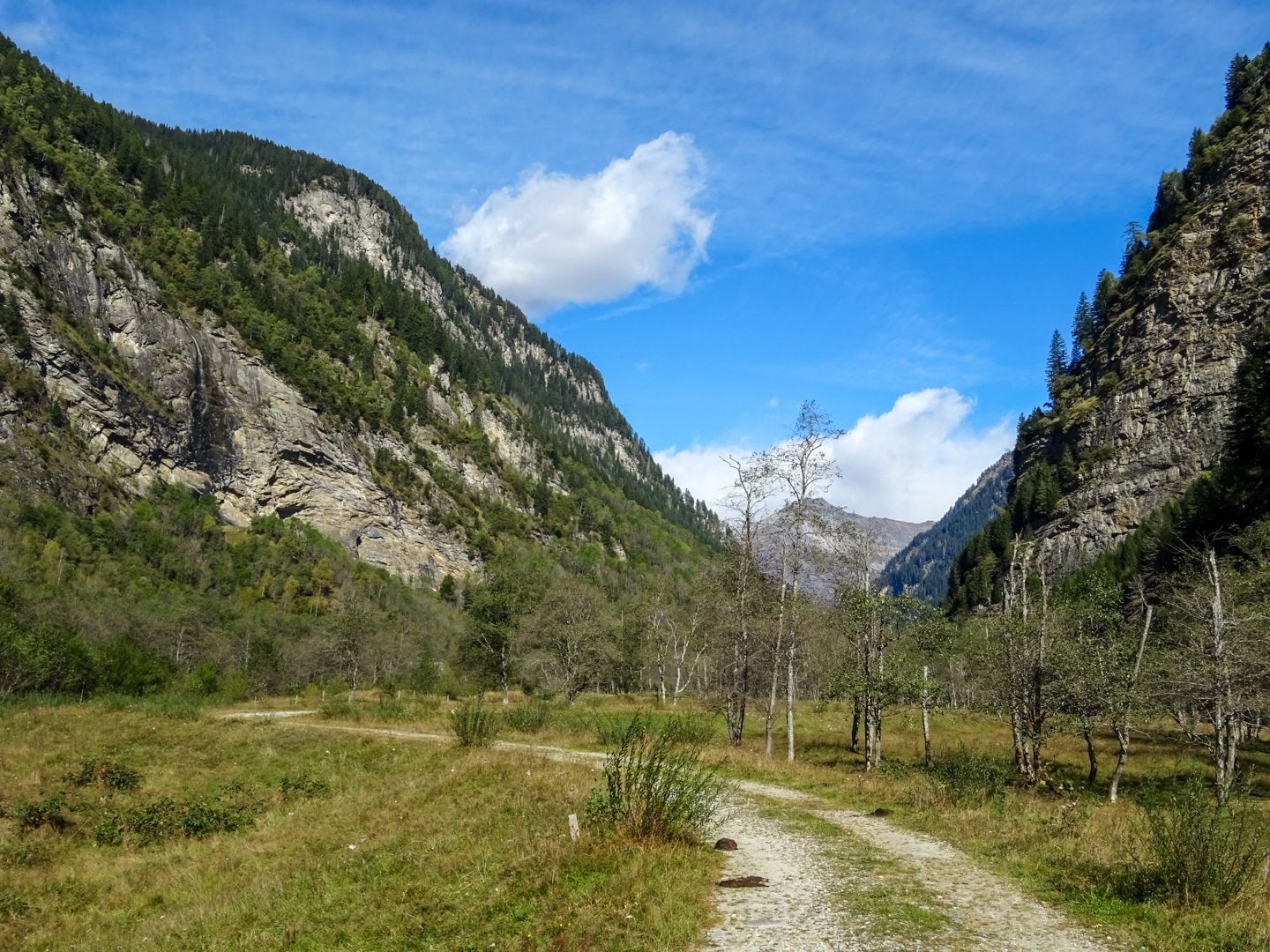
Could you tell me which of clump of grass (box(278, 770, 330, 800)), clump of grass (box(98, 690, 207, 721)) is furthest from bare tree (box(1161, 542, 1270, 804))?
clump of grass (box(98, 690, 207, 721))

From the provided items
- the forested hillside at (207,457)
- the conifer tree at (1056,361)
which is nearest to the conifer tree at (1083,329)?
the conifer tree at (1056,361)

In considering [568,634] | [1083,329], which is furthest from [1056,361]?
[568,634]

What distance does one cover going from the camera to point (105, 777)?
22156mm

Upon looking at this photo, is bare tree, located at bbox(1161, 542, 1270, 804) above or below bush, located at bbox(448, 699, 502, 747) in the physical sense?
above

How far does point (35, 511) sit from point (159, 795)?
83.2 m

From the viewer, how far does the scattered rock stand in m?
10.5

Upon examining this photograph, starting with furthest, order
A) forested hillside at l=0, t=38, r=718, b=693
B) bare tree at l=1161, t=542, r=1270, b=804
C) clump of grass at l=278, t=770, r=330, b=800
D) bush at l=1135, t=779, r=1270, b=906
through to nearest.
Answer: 1. forested hillside at l=0, t=38, r=718, b=693
2. clump of grass at l=278, t=770, r=330, b=800
3. bare tree at l=1161, t=542, r=1270, b=804
4. bush at l=1135, t=779, r=1270, b=906

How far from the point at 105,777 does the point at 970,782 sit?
2310 cm

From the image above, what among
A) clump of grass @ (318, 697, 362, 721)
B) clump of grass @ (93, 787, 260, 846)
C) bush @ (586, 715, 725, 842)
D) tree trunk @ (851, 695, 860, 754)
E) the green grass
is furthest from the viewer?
clump of grass @ (318, 697, 362, 721)

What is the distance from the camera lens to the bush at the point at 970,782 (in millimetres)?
16844

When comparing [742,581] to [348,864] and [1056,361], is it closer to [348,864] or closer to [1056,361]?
[348,864]

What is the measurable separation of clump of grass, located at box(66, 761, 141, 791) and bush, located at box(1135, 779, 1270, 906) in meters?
24.3

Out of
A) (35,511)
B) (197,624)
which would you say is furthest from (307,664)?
(35,511)

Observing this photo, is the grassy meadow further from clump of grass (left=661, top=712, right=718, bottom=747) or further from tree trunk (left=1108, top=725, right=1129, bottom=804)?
tree trunk (left=1108, top=725, right=1129, bottom=804)
